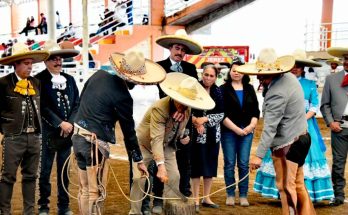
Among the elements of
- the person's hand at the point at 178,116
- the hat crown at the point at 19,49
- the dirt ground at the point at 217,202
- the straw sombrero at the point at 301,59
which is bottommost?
the dirt ground at the point at 217,202

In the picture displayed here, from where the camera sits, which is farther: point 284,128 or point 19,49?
point 19,49

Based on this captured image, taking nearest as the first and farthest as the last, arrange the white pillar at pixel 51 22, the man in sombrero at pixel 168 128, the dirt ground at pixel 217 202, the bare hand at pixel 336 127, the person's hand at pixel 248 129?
1. the man in sombrero at pixel 168 128
2. the dirt ground at pixel 217 202
3. the person's hand at pixel 248 129
4. the bare hand at pixel 336 127
5. the white pillar at pixel 51 22

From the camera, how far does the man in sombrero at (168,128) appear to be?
5180 mm

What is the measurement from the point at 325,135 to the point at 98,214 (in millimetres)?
10018

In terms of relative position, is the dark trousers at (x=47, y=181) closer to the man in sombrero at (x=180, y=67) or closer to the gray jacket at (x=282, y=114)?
the man in sombrero at (x=180, y=67)

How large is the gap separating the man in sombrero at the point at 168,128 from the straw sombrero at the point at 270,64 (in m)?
0.54

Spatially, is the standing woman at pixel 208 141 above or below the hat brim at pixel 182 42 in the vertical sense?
below

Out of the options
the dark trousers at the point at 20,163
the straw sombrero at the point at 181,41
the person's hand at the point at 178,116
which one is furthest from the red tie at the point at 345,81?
the dark trousers at the point at 20,163

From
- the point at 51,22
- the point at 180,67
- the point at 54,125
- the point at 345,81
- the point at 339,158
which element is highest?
the point at 51,22

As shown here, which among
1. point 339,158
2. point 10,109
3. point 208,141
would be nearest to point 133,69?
point 10,109

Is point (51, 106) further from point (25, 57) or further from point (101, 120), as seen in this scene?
point (101, 120)

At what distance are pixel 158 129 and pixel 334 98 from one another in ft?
8.56

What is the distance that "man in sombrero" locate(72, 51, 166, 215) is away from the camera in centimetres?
472

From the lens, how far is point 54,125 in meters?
5.90
